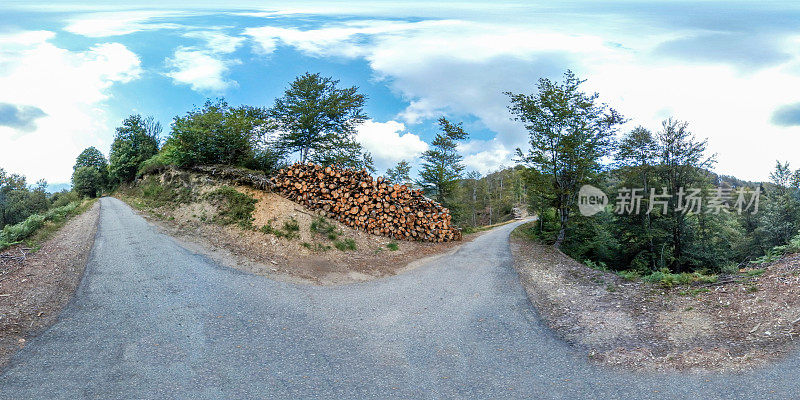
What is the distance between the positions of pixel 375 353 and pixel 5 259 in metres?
9.26

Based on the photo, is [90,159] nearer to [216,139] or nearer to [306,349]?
[216,139]

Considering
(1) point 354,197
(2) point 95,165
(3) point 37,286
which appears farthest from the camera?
(2) point 95,165

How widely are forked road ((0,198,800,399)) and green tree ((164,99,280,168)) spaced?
871 cm

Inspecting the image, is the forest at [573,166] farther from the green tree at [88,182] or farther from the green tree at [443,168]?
the green tree at [88,182]

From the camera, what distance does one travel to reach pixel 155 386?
13.3 feet

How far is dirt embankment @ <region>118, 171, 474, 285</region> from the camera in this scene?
9.10 metres

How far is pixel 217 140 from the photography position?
51.9 ft

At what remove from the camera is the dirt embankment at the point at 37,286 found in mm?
5256

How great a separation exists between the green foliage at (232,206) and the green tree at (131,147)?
68.5 feet

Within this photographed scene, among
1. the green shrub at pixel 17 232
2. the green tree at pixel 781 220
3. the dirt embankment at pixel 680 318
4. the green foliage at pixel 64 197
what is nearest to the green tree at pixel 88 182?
the green foliage at pixel 64 197

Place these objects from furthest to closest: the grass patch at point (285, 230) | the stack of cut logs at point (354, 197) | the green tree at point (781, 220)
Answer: the green tree at point (781, 220) → the stack of cut logs at point (354, 197) → the grass patch at point (285, 230)

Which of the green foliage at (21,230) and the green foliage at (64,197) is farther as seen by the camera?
the green foliage at (64,197)

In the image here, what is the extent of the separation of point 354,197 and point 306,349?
823 cm

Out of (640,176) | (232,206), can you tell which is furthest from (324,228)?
(640,176)
